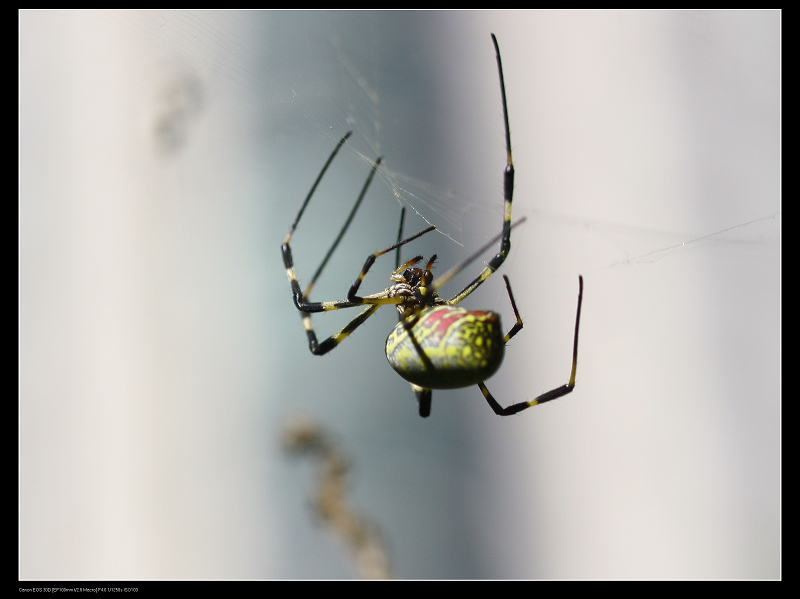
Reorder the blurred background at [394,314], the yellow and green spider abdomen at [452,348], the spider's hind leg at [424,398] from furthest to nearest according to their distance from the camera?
the blurred background at [394,314] → the spider's hind leg at [424,398] → the yellow and green spider abdomen at [452,348]

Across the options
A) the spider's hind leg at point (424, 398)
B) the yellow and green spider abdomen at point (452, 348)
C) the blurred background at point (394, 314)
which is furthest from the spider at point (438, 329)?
the blurred background at point (394, 314)

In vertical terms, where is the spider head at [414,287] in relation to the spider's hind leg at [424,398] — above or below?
above

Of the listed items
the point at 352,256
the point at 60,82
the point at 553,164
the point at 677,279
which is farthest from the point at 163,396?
the point at 677,279

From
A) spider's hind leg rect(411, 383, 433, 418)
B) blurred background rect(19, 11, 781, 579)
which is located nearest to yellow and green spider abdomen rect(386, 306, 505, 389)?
spider's hind leg rect(411, 383, 433, 418)

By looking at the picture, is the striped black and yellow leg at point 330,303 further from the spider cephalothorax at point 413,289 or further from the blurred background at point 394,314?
the blurred background at point 394,314

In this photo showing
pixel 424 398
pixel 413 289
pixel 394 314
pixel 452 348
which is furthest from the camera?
pixel 394 314

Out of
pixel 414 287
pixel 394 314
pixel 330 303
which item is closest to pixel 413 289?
pixel 414 287

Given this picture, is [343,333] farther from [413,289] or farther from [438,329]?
[438,329]
